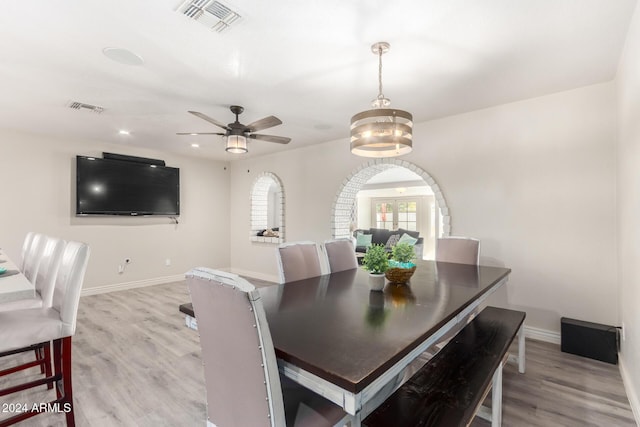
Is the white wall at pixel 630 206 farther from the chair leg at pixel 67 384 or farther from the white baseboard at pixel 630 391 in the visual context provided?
the chair leg at pixel 67 384

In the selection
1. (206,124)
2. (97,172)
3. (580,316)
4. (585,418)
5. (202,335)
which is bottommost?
(585,418)

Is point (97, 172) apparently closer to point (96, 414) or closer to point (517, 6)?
point (96, 414)

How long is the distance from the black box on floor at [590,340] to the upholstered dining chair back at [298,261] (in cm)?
224

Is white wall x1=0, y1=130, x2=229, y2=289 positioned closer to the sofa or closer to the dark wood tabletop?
the sofa

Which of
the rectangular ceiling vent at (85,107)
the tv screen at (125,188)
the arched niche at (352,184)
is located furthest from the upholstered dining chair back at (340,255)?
the tv screen at (125,188)

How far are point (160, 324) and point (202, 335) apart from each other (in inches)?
103


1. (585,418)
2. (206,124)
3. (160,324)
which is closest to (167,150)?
(206,124)

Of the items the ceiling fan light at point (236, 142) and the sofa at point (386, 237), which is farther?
the sofa at point (386, 237)

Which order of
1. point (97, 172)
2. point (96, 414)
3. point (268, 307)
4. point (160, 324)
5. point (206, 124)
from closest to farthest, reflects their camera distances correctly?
1. point (268, 307)
2. point (96, 414)
3. point (160, 324)
4. point (206, 124)
5. point (97, 172)

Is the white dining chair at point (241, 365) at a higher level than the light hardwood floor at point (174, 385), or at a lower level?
higher

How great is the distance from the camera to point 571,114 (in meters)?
2.93

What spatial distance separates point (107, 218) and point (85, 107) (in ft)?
7.22

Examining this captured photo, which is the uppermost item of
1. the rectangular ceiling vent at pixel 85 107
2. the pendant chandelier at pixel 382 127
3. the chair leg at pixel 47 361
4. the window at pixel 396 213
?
the rectangular ceiling vent at pixel 85 107

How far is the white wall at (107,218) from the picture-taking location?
420 centimetres
